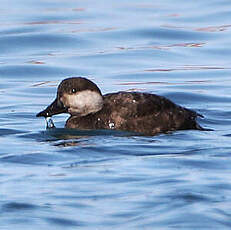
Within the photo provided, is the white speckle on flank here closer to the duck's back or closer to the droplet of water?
the duck's back

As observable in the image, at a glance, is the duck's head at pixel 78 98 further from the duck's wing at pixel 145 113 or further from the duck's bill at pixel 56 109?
the duck's wing at pixel 145 113

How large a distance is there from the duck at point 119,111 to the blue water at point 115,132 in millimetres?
122

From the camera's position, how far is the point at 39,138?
9.91 meters

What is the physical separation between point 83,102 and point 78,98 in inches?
3.2

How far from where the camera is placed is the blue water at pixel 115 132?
Result: 6926 millimetres

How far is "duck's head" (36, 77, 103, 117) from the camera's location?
9898 mm

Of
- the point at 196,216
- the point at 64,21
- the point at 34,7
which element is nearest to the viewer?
the point at 196,216

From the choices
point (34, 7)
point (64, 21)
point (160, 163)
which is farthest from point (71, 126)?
point (34, 7)

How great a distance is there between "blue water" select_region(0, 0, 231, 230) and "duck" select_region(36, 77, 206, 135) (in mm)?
122

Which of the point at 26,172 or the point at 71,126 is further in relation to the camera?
the point at 71,126

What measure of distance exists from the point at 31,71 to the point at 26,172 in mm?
6925

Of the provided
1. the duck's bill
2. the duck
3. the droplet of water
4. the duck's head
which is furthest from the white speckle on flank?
the droplet of water

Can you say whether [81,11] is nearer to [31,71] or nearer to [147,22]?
[147,22]

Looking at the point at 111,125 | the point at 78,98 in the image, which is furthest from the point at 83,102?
the point at 111,125
